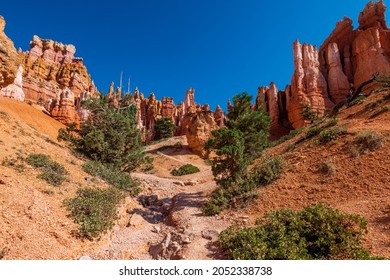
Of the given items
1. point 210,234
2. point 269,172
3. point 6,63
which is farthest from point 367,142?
point 6,63

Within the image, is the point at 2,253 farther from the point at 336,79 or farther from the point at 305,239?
the point at 336,79

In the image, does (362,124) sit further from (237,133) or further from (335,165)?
(237,133)

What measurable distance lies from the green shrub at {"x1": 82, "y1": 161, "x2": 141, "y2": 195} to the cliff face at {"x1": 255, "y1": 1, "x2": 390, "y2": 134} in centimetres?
3202

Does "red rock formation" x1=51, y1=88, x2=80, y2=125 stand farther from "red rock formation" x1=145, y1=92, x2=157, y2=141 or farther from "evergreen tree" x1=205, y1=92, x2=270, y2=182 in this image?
"evergreen tree" x1=205, y1=92, x2=270, y2=182

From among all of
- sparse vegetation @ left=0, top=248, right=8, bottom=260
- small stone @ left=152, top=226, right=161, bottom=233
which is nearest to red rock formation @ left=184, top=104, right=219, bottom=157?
small stone @ left=152, top=226, right=161, bottom=233

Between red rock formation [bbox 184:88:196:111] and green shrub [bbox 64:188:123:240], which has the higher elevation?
red rock formation [bbox 184:88:196:111]

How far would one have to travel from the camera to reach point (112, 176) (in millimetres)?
15836

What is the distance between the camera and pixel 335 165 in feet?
37.0

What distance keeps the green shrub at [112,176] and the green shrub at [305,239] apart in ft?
33.4

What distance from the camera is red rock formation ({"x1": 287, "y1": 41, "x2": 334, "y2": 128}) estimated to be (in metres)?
39.3

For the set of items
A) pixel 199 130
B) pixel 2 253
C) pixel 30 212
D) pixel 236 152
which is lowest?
pixel 2 253

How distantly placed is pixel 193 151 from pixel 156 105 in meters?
38.8

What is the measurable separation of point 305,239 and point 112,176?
43.1ft

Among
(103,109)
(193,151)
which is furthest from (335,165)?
(193,151)
